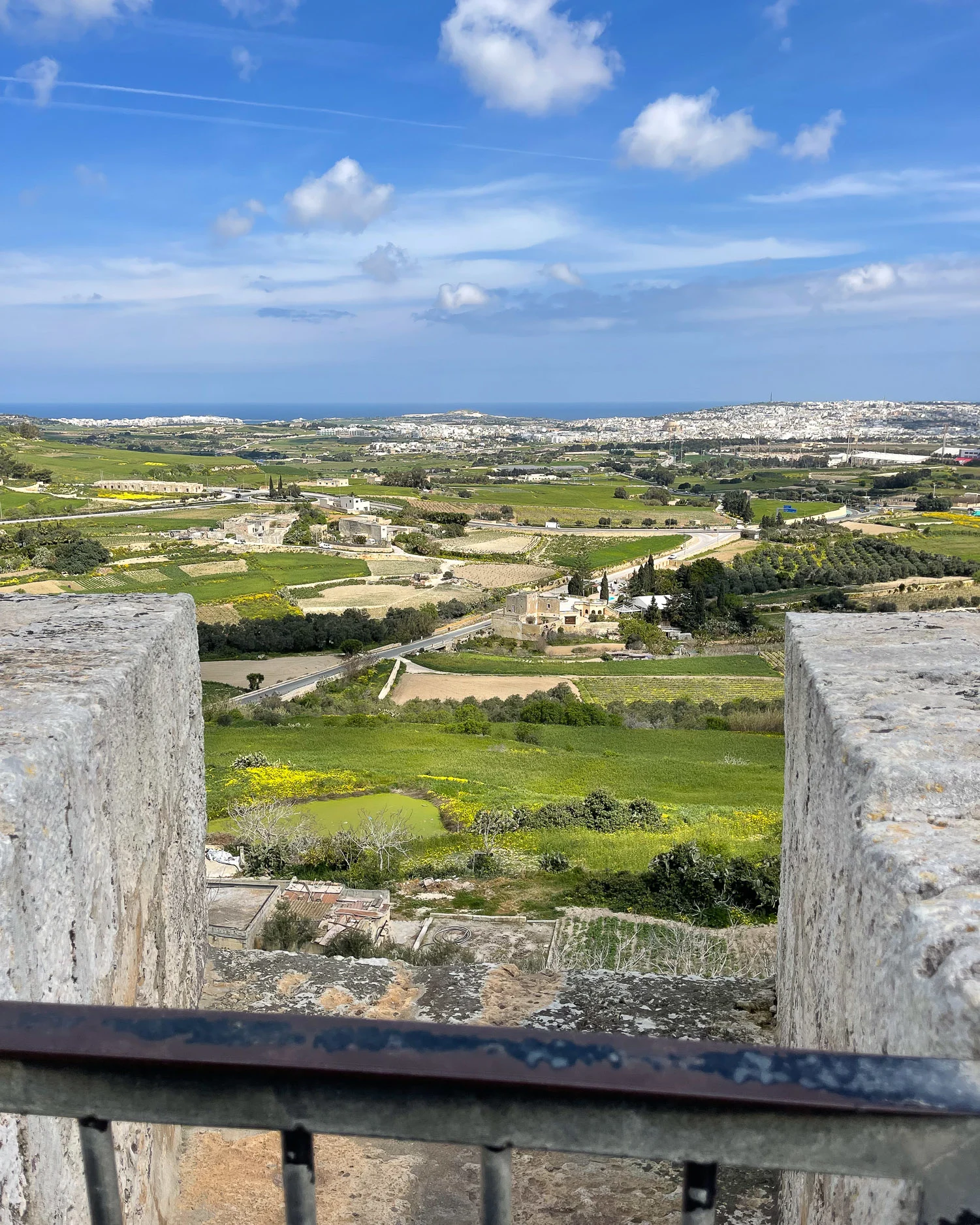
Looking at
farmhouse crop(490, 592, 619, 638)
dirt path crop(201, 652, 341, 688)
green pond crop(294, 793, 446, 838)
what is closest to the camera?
green pond crop(294, 793, 446, 838)

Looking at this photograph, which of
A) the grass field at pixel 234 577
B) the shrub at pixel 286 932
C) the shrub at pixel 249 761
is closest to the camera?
the shrub at pixel 286 932

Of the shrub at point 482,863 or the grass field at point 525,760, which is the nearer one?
the shrub at point 482,863

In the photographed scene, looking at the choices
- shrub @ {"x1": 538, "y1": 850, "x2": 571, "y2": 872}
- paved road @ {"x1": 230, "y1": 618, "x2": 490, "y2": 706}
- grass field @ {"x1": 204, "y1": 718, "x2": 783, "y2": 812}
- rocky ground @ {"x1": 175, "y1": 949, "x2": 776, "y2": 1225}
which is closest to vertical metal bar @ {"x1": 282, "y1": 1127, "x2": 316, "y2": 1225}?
rocky ground @ {"x1": 175, "y1": 949, "x2": 776, "y2": 1225}

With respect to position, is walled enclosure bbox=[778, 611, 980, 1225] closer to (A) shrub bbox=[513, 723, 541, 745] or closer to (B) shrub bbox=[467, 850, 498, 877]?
(B) shrub bbox=[467, 850, 498, 877]

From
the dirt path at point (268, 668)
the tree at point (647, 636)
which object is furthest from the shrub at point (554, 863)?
the tree at point (647, 636)

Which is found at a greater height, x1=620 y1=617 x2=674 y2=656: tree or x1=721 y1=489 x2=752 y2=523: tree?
x1=721 y1=489 x2=752 y2=523: tree

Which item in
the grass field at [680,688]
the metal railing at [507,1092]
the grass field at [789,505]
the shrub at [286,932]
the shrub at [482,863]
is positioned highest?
the metal railing at [507,1092]

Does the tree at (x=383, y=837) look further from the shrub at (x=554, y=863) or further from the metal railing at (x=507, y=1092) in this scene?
the metal railing at (x=507, y=1092)
